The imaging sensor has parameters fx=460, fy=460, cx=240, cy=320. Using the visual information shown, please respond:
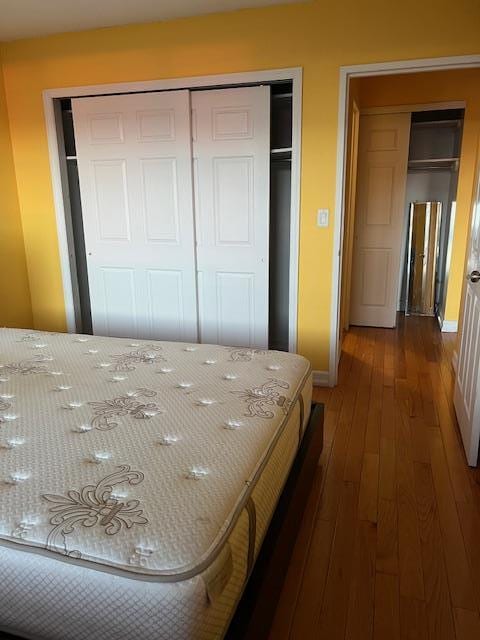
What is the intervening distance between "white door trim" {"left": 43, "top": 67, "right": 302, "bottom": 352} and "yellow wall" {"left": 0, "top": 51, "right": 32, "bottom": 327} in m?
0.35

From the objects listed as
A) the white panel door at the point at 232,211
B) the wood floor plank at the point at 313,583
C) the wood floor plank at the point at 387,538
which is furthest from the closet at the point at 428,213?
the wood floor plank at the point at 313,583

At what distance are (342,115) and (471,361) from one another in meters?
1.71

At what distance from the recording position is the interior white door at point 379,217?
14.7 feet

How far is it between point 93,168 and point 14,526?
2.97 metres

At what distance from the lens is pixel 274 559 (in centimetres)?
141

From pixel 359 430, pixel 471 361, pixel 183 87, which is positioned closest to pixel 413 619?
pixel 359 430

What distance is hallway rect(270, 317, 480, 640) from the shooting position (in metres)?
1.53

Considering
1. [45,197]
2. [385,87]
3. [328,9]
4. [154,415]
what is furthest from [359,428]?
[385,87]

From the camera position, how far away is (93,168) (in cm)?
350

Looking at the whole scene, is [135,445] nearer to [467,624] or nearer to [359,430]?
[467,624]

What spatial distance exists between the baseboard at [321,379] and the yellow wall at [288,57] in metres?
0.05

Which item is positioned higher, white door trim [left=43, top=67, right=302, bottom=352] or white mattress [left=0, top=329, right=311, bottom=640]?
white door trim [left=43, top=67, right=302, bottom=352]

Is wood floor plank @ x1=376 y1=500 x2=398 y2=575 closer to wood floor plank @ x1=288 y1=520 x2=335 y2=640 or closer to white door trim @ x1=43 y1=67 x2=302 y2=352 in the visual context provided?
wood floor plank @ x1=288 y1=520 x2=335 y2=640

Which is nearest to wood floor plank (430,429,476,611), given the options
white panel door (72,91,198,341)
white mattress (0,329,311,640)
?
white mattress (0,329,311,640)
